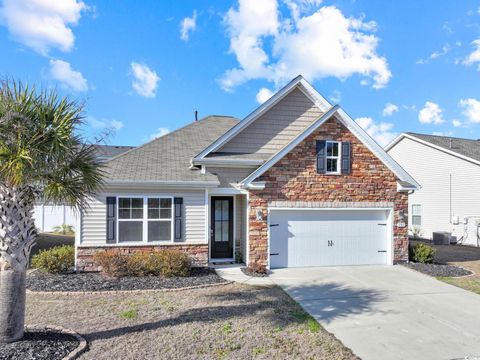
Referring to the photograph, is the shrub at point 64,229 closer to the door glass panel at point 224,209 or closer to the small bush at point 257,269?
the door glass panel at point 224,209

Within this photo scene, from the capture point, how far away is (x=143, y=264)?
9734mm

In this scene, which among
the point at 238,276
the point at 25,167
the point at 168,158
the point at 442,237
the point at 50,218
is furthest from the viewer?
the point at 50,218

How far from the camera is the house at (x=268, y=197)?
1053 cm

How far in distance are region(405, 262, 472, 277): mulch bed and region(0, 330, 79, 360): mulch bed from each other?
10.6 metres

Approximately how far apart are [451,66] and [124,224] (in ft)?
64.5

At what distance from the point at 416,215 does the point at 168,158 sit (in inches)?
715

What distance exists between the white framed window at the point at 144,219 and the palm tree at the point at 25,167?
5.04m

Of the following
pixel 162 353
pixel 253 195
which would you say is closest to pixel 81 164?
pixel 162 353

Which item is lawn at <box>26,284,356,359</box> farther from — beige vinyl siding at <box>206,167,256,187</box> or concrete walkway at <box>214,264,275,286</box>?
beige vinyl siding at <box>206,167,256,187</box>

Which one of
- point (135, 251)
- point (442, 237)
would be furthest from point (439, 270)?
point (135, 251)

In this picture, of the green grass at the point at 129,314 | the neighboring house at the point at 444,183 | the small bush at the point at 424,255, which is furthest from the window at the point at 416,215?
the green grass at the point at 129,314

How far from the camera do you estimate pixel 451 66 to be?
18141 mm

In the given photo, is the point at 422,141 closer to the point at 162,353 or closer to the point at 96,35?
the point at 96,35

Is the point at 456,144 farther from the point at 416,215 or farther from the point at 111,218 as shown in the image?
the point at 111,218
